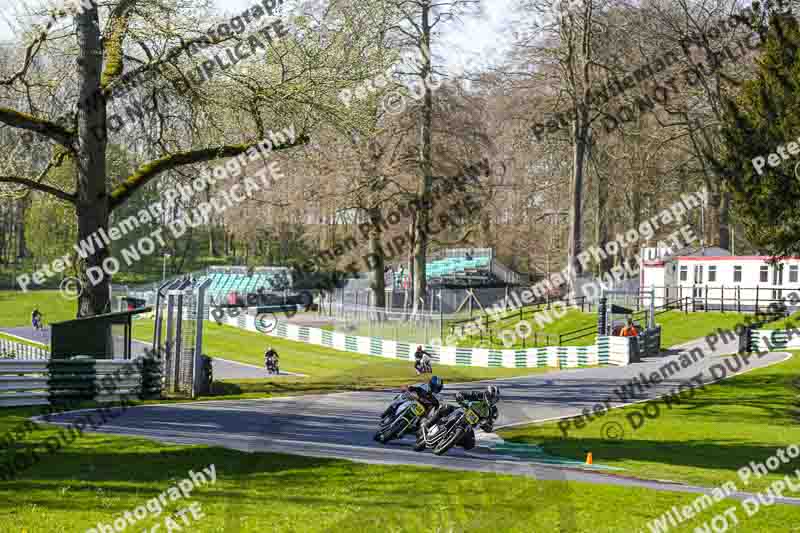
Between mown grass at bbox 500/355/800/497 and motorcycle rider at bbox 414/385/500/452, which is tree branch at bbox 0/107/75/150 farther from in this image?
mown grass at bbox 500/355/800/497

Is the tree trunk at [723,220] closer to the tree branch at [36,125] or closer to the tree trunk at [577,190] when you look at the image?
the tree trunk at [577,190]

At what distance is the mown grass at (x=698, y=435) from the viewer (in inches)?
565

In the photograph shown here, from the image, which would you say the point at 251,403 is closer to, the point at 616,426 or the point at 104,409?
the point at 104,409

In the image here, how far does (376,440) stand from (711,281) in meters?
36.2

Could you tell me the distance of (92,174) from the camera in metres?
19.4

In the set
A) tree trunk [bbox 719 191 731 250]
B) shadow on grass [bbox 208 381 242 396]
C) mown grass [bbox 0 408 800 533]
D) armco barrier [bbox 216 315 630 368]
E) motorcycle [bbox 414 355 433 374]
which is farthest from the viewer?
tree trunk [bbox 719 191 731 250]

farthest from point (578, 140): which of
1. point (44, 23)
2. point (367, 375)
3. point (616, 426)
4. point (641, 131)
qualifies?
point (44, 23)

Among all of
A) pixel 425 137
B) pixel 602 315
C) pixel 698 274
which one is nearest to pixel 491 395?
pixel 602 315

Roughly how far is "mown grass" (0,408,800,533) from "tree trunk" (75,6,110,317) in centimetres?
735

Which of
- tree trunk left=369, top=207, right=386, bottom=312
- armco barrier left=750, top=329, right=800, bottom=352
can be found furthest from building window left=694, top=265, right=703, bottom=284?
tree trunk left=369, top=207, right=386, bottom=312

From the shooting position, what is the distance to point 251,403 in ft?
65.6

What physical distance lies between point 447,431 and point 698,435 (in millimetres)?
7532

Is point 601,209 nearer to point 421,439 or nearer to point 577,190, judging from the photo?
point 577,190

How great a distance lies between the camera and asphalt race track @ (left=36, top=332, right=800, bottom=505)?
12727mm
